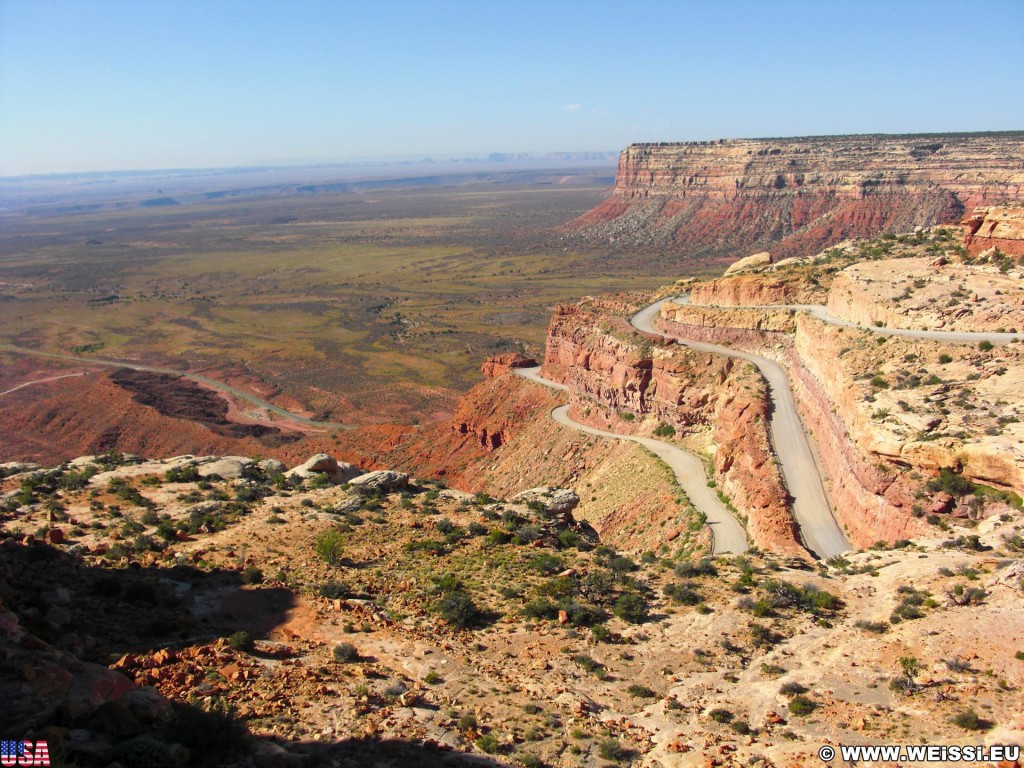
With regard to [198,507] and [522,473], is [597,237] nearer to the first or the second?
[522,473]

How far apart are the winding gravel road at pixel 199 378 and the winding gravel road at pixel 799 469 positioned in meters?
44.1

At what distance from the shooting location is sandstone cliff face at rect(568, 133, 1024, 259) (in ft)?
427

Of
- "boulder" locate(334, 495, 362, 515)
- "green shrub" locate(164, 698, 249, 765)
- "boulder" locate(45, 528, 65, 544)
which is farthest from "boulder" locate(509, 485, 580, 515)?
"green shrub" locate(164, 698, 249, 765)

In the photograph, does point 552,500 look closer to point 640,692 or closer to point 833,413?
point 833,413

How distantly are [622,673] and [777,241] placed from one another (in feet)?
481

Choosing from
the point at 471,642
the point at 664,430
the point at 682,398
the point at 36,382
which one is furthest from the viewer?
the point at 36,382

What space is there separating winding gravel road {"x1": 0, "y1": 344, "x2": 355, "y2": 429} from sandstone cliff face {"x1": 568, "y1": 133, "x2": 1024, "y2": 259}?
336 feet

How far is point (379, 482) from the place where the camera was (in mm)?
31984

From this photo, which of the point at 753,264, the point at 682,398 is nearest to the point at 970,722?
the point at 682,398

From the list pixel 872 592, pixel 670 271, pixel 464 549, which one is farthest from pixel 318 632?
pixel 670 271

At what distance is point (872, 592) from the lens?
20641 millimetres

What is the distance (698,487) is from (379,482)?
669 inches

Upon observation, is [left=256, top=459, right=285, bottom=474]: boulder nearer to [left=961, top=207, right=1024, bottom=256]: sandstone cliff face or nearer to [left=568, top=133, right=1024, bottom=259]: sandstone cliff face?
[left=961, top=207, right=1024, bottom=256]: sandstone cliff face

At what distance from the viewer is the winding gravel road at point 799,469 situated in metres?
28.9
